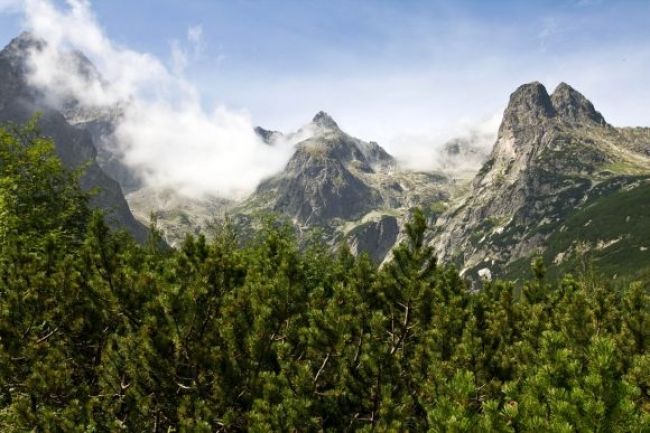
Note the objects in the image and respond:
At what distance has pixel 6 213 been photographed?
26656 millimetres

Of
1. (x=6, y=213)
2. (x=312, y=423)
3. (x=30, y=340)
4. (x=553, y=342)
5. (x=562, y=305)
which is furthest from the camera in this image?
(x=6, y=213)

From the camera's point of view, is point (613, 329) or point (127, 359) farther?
point (613, 329)

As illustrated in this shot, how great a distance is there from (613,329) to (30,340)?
18803 mm

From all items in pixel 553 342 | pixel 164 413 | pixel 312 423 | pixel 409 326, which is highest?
pixel 553 342

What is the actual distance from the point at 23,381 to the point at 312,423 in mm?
8403

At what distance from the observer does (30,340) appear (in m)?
14.6

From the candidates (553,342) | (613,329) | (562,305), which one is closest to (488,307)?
(562,305)

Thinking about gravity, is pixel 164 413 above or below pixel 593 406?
below

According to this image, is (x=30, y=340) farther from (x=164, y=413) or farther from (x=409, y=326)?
(x=409, y=326)

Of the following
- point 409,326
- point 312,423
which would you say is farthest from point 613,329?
point 312,423

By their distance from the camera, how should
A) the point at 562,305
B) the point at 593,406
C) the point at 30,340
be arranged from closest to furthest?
the point at 593,406
the point at 30,340
the point at 562,305

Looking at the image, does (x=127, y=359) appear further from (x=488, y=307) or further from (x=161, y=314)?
(x=488, y=307)

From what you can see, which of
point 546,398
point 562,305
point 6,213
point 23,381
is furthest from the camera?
point 6,213

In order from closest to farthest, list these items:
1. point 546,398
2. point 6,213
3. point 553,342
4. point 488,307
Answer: point 546,398 → point 553,342 → point 488,307 → point 6,213
